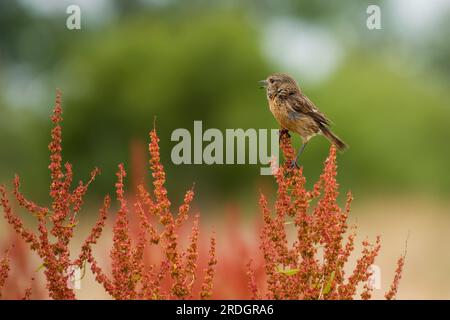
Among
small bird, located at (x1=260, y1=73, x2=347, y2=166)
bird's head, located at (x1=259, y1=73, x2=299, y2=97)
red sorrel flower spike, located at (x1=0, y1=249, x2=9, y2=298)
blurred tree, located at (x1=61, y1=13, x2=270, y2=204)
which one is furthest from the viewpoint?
blurred tree, located at (x1=61, y1=13, x2=270, y2=204)

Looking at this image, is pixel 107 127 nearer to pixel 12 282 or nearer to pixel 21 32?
pixel 21 32

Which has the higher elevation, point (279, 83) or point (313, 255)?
point (279, 83)

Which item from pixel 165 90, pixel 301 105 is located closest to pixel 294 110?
pixel 301 105

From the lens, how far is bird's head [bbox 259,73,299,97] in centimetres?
718

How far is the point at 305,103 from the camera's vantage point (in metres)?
7.12

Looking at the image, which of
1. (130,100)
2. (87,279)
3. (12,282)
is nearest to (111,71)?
(130,100)

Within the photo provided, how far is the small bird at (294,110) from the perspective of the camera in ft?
22.9

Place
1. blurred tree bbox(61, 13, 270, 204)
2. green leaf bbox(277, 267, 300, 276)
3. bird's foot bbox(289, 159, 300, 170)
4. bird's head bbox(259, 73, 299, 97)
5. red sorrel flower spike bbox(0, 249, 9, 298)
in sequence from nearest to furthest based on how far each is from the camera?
green leaf bbox(277, 267, 300, 276) → red sorrel flower spike bbox(0, 249, 9, 298) → bird's foot bbox(289, 159, 300, 170) → bird's head bbox(259, 73, 299, 97) → blurred tree bbox(61, 13, 270, 204)

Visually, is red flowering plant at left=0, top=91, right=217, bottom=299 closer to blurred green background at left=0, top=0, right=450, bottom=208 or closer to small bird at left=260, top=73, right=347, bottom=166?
small bird at left=260, top=73, right=347, bottom=166

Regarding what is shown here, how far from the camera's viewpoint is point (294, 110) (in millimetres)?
7023

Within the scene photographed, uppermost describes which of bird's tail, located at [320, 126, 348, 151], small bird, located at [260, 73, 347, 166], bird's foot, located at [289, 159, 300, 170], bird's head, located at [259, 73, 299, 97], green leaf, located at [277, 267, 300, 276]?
bird's head, located at [259, 73, 299, 97]

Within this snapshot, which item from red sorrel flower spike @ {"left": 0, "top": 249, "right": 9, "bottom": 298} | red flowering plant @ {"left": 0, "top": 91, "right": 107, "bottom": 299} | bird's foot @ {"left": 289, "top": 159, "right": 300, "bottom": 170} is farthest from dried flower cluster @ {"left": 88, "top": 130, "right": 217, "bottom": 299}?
bird's foot @ {"left": 289, "top": 159, "right": 300, "bottom": 170}

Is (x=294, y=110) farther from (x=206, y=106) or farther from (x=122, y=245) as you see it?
(x=206, y=106)

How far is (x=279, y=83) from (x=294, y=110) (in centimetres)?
33
